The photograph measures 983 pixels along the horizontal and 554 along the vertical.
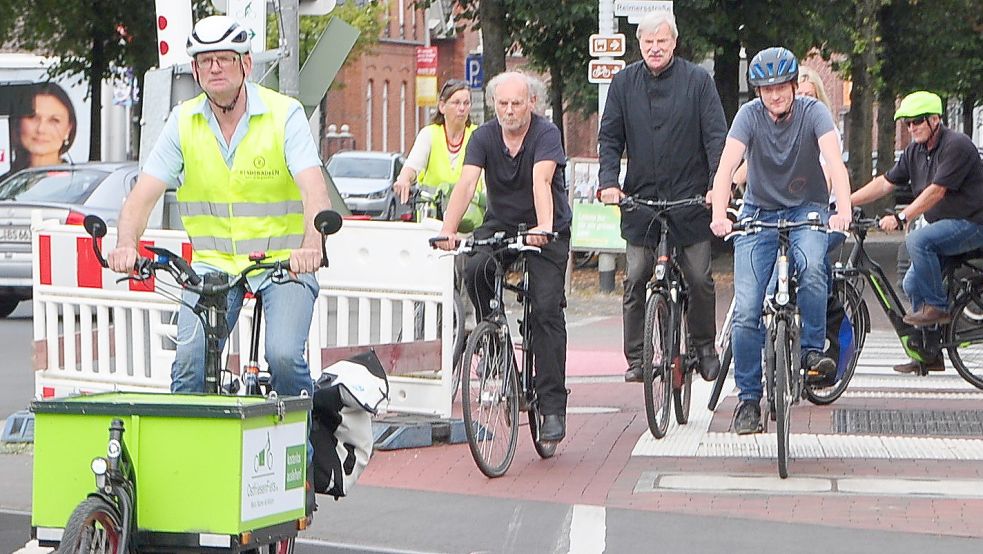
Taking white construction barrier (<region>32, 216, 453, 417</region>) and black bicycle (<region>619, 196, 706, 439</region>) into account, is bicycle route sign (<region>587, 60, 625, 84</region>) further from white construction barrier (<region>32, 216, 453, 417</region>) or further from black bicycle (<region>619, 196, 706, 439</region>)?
black bicycle (<region>619, 196, 706, 439</region>)

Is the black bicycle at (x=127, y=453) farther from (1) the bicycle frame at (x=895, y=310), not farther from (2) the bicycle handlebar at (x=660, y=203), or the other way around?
(1) the bicycle frame at (x=895, y=310)

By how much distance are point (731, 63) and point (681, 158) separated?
17.6m

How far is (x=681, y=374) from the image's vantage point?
923cm

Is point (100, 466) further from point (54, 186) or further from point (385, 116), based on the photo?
point (385, 116)

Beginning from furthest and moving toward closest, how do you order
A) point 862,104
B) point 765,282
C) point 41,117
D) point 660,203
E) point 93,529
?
1. point 862,104
2. point 41,117
3. point 660,203
4. point 765,282
5. point 93,529

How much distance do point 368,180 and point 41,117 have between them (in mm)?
7147

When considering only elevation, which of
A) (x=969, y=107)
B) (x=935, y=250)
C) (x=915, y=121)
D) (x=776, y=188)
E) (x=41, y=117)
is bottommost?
(x=935, y=250)

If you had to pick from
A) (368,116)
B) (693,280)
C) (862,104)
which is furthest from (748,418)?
(368,116)

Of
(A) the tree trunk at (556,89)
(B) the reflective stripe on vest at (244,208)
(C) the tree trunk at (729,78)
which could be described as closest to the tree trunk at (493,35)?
(A) the tree trunk at (556,89)

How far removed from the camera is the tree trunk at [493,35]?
23.6 meters

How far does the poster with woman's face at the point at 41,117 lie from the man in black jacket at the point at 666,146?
1069 inches

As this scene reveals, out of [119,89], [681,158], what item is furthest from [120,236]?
[119,89]

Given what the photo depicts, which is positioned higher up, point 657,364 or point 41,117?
point 41,117

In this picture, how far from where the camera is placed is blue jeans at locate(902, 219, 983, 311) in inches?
404
